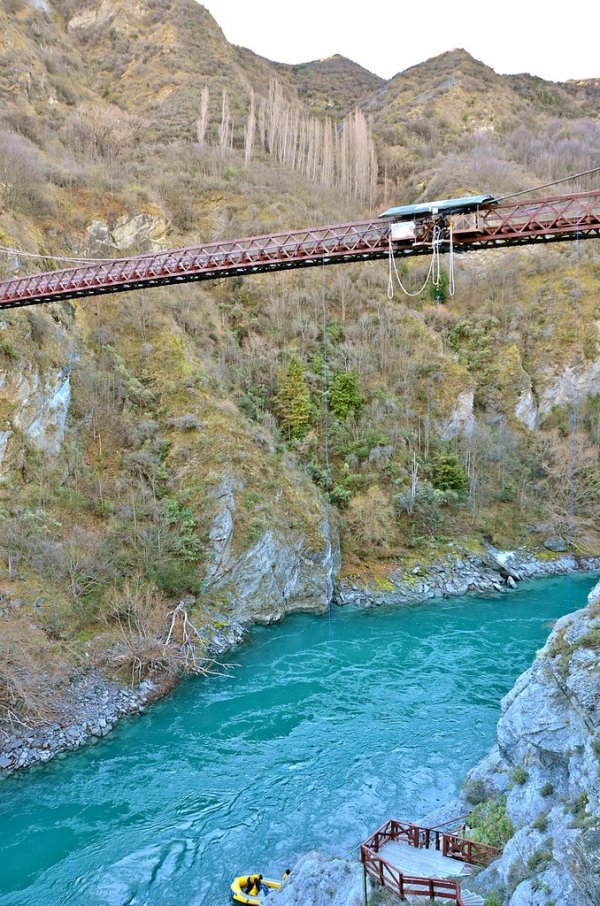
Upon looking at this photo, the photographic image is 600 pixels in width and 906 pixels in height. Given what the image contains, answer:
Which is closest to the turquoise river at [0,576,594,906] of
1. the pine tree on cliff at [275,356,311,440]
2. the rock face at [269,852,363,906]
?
the rock face at [269,852,363,906]

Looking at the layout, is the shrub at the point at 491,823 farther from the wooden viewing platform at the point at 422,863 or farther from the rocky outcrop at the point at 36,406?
the rocky outcrop at the point at 36,406

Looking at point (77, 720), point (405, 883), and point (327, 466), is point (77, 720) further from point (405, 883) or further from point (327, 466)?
point (327, 466)

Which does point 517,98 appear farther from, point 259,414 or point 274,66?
point 259,414

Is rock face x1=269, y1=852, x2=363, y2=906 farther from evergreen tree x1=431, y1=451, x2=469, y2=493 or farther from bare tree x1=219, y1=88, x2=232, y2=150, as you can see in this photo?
bare tree x1=219, y1=88, x2=232, y2=150

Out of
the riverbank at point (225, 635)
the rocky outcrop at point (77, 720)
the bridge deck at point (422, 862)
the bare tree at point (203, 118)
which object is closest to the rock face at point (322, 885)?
the bridge deck at point (422, 862)

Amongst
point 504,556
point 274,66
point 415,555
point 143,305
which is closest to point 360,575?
point 415,555
